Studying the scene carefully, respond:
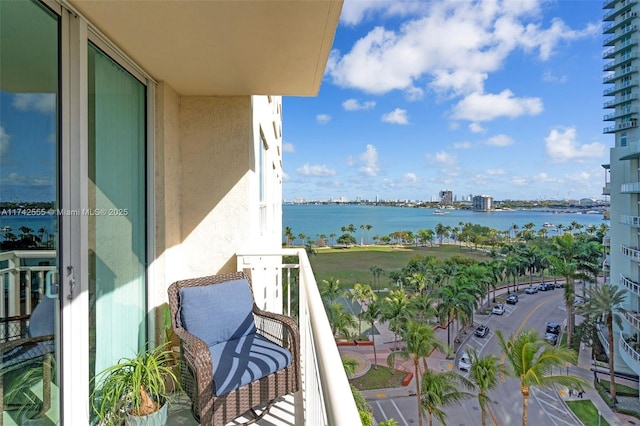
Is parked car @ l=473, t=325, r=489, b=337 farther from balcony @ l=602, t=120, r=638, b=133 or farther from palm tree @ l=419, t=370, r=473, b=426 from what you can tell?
balcony @ l=602, t=120, r=638, b=133

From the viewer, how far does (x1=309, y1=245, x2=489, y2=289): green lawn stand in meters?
A: 31.1

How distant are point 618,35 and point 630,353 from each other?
21378 millimetres

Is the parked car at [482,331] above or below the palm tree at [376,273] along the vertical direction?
below

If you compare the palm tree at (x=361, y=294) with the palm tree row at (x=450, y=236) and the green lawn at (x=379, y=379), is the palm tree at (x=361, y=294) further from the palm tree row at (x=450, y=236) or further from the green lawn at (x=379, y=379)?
the palm tree row at (x=450, y=236)

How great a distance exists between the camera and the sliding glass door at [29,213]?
56.3 inches

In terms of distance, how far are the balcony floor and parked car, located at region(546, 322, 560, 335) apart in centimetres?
3066

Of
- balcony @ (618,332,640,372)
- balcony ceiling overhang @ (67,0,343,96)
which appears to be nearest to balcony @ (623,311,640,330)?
balcony @ (618,332,640,372)

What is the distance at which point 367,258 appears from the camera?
1346 inches

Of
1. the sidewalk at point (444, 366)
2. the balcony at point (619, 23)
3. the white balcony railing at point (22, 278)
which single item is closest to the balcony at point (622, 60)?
the balcony at point (619, 23)

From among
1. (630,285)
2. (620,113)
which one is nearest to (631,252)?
(630,285)

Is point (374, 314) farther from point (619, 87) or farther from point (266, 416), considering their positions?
point (619, 87)

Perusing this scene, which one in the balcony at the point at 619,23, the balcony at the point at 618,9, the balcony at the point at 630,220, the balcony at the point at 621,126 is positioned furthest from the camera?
the balcony at the point at 618,9

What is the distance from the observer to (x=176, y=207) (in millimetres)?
3160

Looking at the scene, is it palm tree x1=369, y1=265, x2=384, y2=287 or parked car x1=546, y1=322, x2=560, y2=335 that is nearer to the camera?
parked car x1=546, y1=322, x2=560, y2=335
